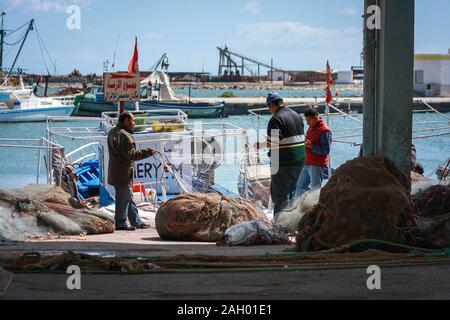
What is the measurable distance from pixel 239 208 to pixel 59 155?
5.17 meters

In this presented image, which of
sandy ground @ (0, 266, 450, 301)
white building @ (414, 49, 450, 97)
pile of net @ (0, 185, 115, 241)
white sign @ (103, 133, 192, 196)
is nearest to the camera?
sandy ground @ (0, 266, 450, 301)

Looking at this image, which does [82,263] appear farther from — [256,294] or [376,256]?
[376,256]

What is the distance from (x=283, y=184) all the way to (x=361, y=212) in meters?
4.04

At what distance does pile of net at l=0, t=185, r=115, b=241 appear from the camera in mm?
11320

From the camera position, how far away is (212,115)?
72625 millimetres

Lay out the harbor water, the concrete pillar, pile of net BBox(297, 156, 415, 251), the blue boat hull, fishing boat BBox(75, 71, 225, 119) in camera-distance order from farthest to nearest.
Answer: the blue boat hull → fishing boat BBox(75, 71, 225, 119) → the harbor water → the concrete pillar → pile of net BBox(297, 156, 415, 251)

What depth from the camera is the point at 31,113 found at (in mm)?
65188

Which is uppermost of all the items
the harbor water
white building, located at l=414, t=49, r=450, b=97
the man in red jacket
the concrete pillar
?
white building, located at l=414, t=49, r=450, b=97

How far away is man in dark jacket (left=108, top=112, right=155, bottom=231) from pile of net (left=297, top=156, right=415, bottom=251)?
4.39m

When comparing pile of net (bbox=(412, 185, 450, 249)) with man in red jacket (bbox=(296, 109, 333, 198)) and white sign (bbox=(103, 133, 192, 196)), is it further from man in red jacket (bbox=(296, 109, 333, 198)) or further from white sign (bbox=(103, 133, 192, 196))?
white sign (bbox=(103, 133, 192, 196))

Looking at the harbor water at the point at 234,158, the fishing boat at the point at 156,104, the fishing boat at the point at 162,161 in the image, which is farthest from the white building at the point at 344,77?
the fishing boat at the point at 162,161

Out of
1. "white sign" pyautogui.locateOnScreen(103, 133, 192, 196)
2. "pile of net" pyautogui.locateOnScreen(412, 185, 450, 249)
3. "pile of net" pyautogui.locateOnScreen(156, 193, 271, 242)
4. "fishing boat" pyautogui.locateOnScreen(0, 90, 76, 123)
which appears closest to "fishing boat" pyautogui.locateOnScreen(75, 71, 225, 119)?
"fishing boat" pyautogui.locateOnScreen(0, 90, 76, 123)

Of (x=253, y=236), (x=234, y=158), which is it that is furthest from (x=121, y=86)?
(x=253, y=236)

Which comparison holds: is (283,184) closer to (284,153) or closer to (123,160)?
(284,153)
